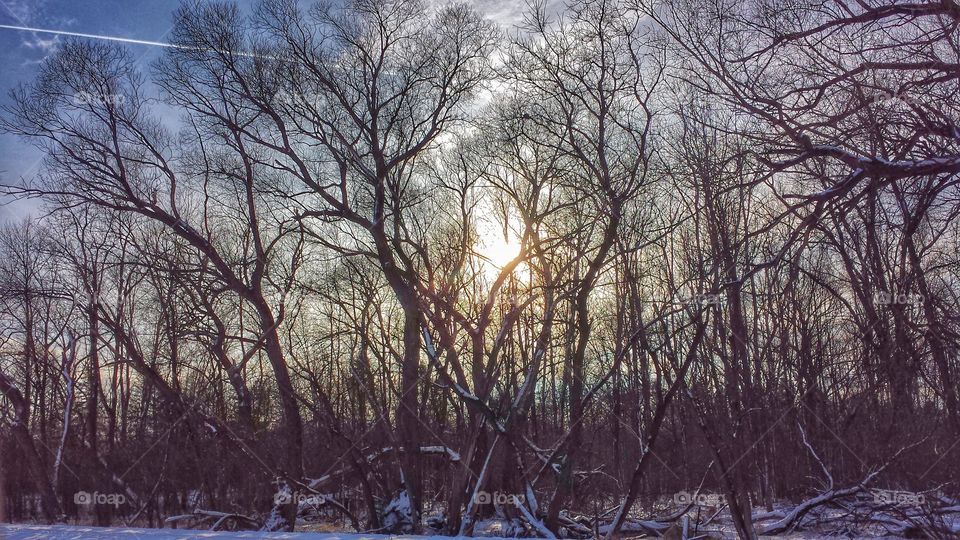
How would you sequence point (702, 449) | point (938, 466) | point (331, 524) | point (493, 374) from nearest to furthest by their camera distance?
point (938, 466) < point (493, 374) < point (702, 449) < point (331, 524)

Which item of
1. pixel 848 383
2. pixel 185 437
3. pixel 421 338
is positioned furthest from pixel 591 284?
pixel 185 437

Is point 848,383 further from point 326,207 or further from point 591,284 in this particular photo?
point 326,207

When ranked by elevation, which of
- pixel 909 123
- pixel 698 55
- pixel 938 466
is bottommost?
pixel 938 466

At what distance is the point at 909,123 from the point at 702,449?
11.4 metres

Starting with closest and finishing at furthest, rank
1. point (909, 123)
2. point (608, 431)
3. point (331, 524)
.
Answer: point (909, 123) < point (331, 524) < point (608, 431)

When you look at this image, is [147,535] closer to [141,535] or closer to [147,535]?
[147,535]

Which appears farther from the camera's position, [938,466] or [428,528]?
[428,528]

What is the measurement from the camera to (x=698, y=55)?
7.05 metres

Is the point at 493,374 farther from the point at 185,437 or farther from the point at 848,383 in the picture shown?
the point at 185,437

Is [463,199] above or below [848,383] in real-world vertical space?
above

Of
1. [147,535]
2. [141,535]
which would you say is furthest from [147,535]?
[141,535]

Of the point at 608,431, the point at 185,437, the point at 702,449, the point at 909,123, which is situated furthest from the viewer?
the point at 608,431

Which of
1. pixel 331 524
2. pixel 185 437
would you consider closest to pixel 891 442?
pixel 331 524

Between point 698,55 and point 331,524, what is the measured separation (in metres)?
15.4
